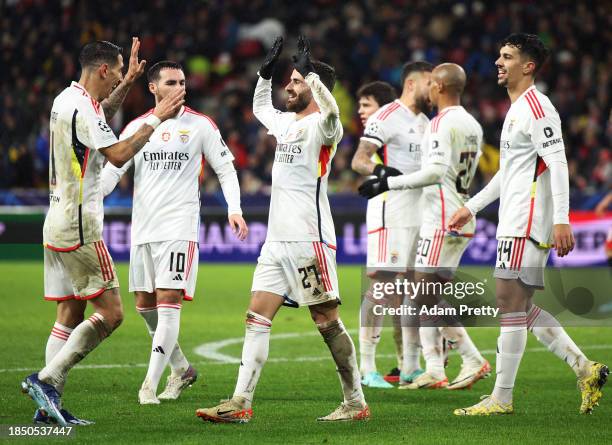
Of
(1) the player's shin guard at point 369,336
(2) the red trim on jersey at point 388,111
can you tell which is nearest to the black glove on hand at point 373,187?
(2) the red trim on jersey at point 388,111

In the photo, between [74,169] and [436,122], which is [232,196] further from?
[436,122]

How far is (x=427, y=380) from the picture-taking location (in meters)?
9.39

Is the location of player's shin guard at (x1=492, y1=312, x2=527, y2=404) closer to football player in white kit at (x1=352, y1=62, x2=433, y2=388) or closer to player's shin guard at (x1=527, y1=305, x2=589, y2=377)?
player's shin guard at (x1=527, y1=305, x2=589, y2=377)

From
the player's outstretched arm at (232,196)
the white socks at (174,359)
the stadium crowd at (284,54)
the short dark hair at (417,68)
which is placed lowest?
the white socks at (174,359)

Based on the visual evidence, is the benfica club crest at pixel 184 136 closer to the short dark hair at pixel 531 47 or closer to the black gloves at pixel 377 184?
the black gloves at pixel 377 184

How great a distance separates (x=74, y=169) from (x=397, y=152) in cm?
345

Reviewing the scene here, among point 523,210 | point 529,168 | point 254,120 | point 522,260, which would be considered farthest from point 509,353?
point 254,120

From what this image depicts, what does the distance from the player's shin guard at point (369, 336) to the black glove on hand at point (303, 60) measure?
3.13 meters

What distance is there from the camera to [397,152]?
392 inches

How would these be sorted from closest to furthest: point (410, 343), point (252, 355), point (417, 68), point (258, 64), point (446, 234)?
point (252, 355), point (446, 234), point (410, 343), point (417, 68), point (258, 64)

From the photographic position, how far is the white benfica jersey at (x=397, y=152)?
9.89 meters

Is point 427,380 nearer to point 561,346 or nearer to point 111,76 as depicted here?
point 561,346

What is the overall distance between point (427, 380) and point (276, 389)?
4.19 ft

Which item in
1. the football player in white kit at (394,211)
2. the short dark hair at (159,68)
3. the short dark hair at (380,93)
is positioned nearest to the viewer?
the short dark hair at (159,68)
